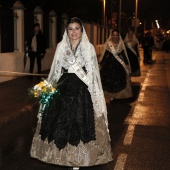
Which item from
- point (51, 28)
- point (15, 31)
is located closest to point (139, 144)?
point (15, 31)

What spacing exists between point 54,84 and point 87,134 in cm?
67

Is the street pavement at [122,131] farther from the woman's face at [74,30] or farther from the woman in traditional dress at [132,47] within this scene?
the woman in traditional dress at [132,47]

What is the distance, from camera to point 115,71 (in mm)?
11266

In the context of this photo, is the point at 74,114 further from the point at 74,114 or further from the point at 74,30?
the point at 74,30

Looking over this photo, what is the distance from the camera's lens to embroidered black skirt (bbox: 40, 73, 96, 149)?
5270 mm

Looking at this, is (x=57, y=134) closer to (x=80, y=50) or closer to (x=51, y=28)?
(x=80, y=50)

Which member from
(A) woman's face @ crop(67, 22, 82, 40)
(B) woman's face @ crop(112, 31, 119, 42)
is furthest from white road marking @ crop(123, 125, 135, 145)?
(B) woman's face @ crop(112, 31, 119, 42)

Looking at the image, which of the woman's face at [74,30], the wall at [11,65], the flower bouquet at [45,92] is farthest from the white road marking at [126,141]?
the wall at [11,65]

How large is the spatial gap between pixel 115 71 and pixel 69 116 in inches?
238

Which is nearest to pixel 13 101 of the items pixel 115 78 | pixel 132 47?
pixel 115 78

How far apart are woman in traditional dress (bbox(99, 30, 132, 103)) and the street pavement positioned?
11.2 inches

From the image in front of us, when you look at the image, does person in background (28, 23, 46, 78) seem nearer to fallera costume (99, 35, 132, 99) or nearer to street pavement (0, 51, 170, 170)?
street pavement (0, 51, 170, 170)

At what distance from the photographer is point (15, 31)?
16.7 m

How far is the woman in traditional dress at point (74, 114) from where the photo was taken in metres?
5.26
